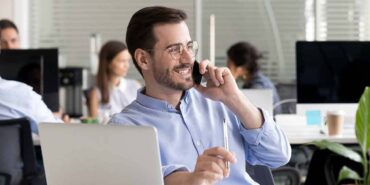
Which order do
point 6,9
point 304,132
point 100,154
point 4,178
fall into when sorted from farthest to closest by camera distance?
point 6,9
point 304,132
point 4,178
point 100,154

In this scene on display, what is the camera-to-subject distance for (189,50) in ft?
6.37

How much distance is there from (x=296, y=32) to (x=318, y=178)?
3782mm

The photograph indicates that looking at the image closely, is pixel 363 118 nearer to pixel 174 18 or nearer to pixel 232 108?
pixel 232 108

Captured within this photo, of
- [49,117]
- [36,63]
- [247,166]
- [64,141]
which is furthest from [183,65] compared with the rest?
[36,63]

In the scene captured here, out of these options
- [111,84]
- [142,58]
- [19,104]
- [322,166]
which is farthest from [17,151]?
[111,84]

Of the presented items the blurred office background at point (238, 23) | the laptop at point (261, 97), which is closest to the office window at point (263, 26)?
the blurred office background at point (238, 23)

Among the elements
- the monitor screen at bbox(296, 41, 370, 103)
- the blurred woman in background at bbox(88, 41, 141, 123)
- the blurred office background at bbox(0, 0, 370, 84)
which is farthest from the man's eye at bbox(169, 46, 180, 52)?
the blurred office background at bbox(0, 0, 370, 84)

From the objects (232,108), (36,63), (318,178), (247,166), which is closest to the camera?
(232,108)

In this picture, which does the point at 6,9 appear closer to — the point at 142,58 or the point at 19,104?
the point at 19,104

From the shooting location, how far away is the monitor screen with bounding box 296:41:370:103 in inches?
145

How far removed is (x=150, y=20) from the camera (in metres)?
1.97

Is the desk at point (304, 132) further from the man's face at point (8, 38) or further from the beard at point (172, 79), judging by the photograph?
the man's face at point (8, 38)

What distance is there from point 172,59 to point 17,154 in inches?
55.6

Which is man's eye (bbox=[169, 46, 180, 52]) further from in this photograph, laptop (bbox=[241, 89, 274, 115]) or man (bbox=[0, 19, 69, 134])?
laptop (bbox=[241, 89, 274, 115])
